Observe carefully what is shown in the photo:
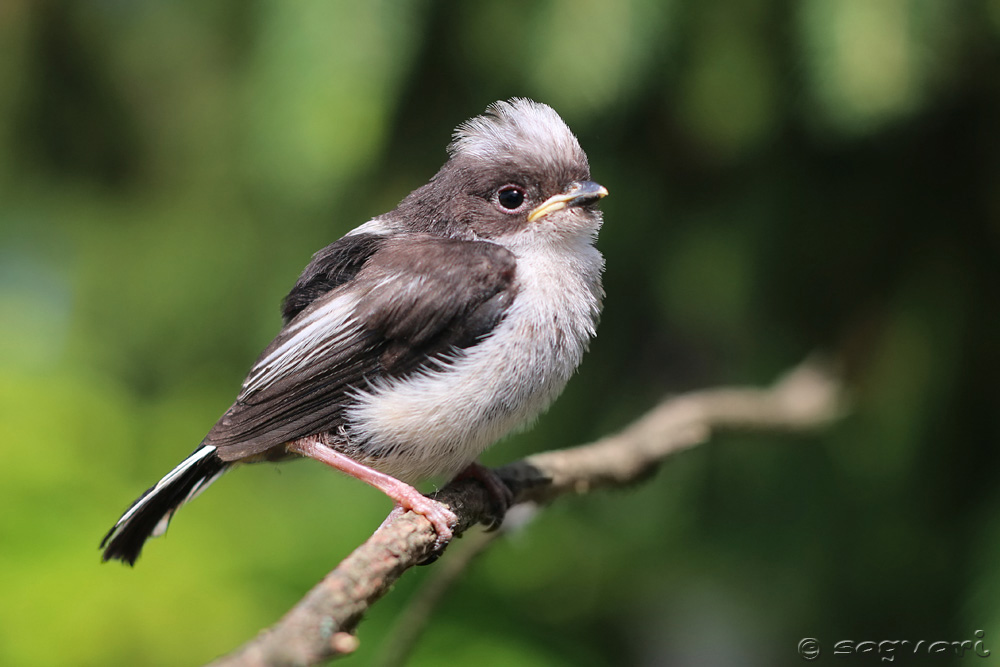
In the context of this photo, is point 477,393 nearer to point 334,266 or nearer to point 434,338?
point 434,338

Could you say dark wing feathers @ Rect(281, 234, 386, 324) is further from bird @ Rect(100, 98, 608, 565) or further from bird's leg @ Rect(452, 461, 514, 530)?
bird's leg @ Rect(452, 461, 514, 530)

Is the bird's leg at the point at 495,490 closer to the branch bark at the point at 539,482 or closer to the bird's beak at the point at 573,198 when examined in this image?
the branch bark at the point at 539,482

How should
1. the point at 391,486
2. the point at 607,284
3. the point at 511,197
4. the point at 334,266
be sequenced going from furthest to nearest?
1. the point at 607,284
2. the point at 511,197
3. the point at 334,266
4. the point at 391,486

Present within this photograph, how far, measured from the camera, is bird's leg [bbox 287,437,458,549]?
6.57 ft

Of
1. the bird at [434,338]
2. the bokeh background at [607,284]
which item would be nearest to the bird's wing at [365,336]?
the bird at [434,338]

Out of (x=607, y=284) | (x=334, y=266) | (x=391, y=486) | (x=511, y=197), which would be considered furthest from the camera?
(x=607, y=284)

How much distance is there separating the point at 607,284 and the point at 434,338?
142 cm

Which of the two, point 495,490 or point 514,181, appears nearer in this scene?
point 514,181

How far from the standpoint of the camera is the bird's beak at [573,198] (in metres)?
2.29

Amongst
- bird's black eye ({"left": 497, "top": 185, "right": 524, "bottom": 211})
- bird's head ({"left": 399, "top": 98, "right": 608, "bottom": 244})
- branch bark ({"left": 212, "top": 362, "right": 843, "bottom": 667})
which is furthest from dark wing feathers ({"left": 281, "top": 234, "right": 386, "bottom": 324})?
branch bark ({"left": 212, "top": 362, "right": 843, "bottom": 667})

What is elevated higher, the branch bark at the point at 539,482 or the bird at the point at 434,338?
the bird at the point at 434,338

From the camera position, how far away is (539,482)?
2463mm

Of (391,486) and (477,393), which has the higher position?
(477,393)

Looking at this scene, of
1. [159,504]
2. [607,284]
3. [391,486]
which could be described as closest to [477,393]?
[391,486]
